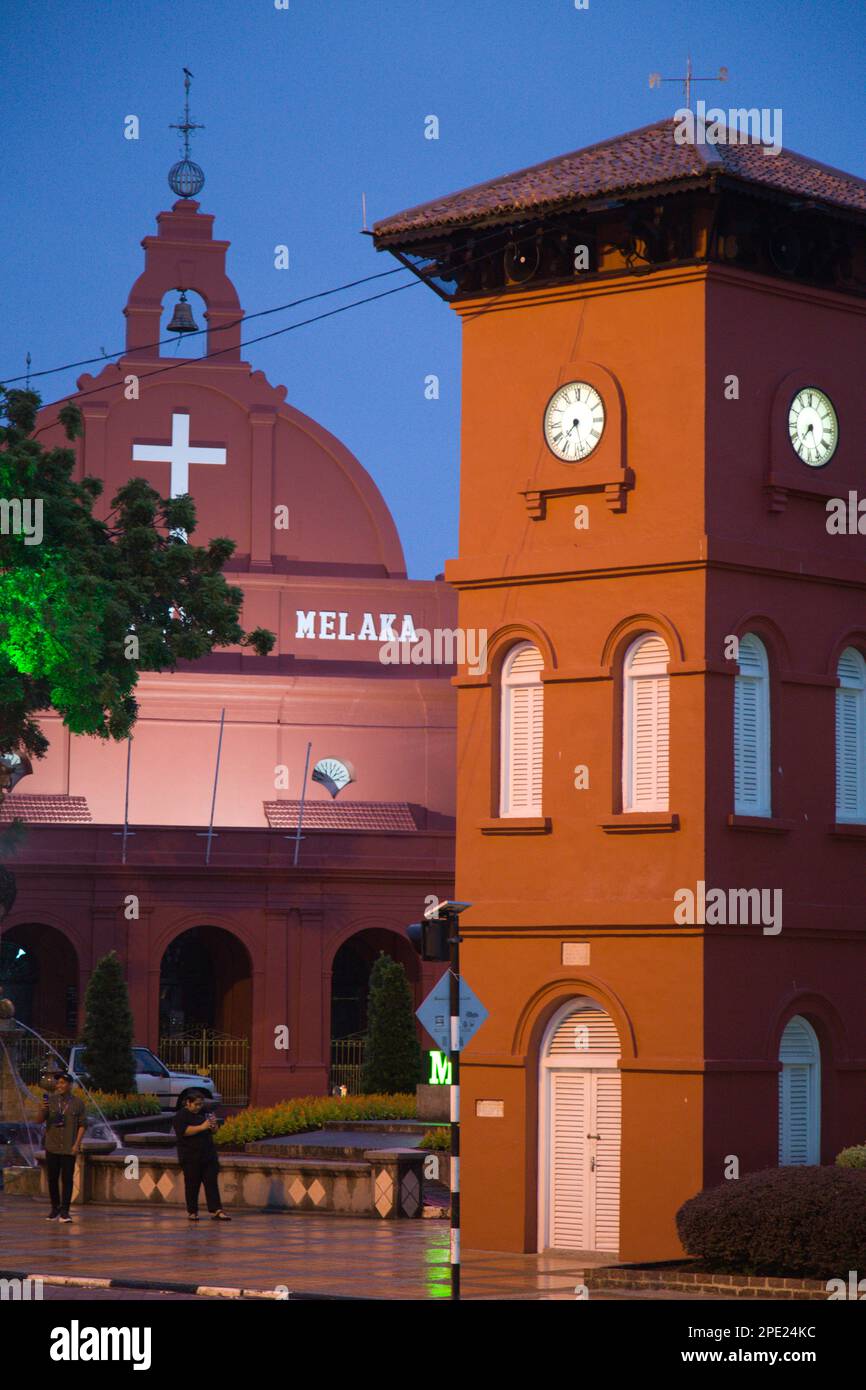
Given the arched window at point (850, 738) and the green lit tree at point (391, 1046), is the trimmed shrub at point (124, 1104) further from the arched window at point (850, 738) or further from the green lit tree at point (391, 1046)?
the arched window at point (850, 738)

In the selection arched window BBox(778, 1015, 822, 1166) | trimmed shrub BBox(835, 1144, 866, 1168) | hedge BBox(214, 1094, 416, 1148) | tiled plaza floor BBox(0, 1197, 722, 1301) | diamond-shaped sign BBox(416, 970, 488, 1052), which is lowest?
tiled plaza floor BBox(0, 1197, 722, 1301)

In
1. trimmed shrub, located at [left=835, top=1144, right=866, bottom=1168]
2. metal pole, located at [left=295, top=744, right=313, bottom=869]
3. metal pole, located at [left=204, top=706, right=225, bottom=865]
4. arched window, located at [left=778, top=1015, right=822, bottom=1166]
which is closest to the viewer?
trimmed shrub, located at [left=835, top=1144, right=866, bottom=1168]

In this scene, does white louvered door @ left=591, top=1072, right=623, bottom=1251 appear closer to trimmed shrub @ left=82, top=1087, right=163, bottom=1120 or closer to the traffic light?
the traffic light

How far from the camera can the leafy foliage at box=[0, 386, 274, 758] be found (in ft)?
111

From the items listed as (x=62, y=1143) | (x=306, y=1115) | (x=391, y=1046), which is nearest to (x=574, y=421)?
(x=62, y=1143)

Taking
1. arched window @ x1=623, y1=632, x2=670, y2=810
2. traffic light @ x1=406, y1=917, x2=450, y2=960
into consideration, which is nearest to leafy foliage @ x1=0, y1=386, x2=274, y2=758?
arched window @ x1=623, y1=632, x2=670, y2=810

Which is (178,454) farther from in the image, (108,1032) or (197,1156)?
(197,1156)

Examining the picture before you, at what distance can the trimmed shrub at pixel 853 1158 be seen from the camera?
79.7 ft

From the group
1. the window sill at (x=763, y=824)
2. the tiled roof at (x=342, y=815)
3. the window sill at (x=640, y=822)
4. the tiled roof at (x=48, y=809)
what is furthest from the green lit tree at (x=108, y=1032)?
the window sill at (x=763, y=824)

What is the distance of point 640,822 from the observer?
25594 millimetres

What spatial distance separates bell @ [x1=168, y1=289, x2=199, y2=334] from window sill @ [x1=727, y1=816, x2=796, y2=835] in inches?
1228

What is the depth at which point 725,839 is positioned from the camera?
25375 mm

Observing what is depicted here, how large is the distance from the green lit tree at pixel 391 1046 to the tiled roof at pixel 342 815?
9.38 m

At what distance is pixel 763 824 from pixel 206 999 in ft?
92.6
